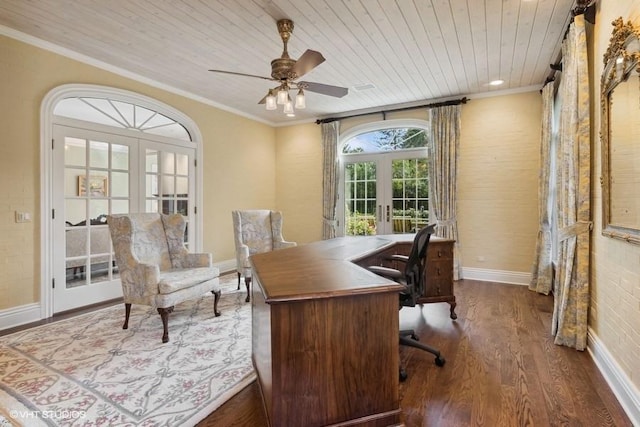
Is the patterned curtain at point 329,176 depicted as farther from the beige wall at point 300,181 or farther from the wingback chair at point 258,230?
the wingback chair at point 258,230

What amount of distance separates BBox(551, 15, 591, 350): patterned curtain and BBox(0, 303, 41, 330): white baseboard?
5028 millimetres

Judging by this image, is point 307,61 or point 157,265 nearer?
point 307,61

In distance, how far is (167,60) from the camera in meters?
3.75

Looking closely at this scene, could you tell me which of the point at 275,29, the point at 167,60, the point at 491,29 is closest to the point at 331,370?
the point at 275,29

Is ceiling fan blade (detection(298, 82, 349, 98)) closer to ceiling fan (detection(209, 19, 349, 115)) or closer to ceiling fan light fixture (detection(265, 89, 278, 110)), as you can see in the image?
ceiling fan (detection(209, 19, 349, 115))

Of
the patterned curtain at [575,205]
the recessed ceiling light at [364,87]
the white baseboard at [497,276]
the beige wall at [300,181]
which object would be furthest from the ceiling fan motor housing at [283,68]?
the white baseboard at [497,276]

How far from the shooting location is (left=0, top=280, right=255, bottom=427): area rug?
180cm

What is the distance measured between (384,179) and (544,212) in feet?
8.18

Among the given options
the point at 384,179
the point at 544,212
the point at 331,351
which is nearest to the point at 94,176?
the point at 331,351

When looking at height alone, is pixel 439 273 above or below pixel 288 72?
below

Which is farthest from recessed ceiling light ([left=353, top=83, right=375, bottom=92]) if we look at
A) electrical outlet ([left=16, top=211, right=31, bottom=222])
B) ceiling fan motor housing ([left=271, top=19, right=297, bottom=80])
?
electrical outlet ([left=16, top=211, right=31, bottom=222])

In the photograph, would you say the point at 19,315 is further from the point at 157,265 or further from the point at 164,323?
the point at 164,323

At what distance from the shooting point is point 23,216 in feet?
10.6

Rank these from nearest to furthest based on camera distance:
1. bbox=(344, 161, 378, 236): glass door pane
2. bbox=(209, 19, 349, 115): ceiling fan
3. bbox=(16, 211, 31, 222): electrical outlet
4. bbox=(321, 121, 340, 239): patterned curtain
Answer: bbox=(209, 19, 349, 115): ceiling fan, bbox=(16, 211, 31, 222): electrical outlet, bbox=(344, 161, 378, 236): glass door pane, bbox=(321, 121, 340, 239): patterned curtain
